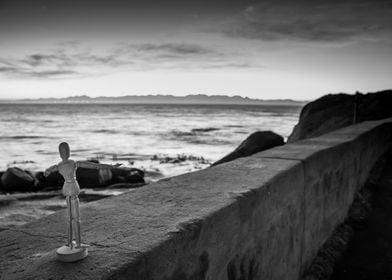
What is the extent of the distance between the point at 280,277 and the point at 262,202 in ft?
2.27

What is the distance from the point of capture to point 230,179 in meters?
2.47

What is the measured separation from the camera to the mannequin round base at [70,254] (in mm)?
1195

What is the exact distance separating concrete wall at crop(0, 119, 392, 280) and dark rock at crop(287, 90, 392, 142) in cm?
1077

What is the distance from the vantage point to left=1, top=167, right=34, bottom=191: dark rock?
34.4 ft

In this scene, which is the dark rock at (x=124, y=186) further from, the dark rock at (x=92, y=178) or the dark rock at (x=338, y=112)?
the dark rock at (x=338, y=112)

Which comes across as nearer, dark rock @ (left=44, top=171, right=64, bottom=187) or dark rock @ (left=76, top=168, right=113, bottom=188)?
dark rock @ (left=76, top=168, right=113, bottom=188)

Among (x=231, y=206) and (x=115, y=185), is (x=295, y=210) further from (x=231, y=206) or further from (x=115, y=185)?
(x=115, y=185)

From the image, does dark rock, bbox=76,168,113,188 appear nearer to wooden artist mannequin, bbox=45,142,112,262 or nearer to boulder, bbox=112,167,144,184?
boulder, bbox=112,167,144,184

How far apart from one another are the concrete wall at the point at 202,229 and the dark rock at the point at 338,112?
10.8 metres

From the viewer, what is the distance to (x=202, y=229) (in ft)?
5.10

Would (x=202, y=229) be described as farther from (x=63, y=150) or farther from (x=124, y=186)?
(x=124, y=186)

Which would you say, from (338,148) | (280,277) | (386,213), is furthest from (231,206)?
(386,213)

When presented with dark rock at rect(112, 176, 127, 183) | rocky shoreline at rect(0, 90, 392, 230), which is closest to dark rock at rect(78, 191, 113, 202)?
rocky shoreline at rect(0, 90, 392, 230)

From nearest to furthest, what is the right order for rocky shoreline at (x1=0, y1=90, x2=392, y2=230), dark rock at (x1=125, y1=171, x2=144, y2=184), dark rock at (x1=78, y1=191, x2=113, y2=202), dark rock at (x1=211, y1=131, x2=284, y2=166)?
rocky shoreline at (x1=0, y1=90, x2=392, y2=230), dark rock at (x1=78, y1=191, x2=113, y2=202), dark rock at (x1=211, y1=131, x2=284, y2=166), dark rock at (x1=125, y1=171, x2=144, y2=184)
